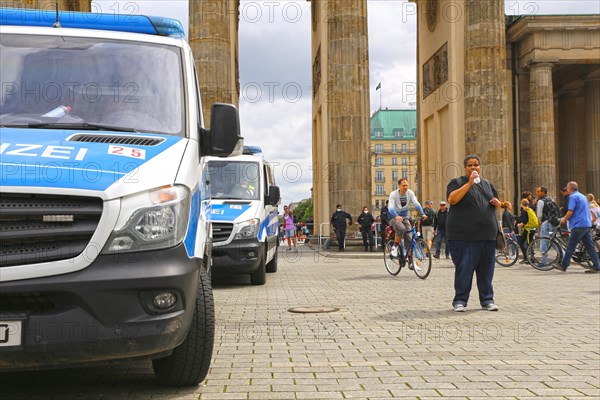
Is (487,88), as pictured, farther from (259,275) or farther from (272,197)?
(259,275)

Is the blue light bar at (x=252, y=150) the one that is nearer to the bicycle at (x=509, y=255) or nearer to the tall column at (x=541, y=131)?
the bicycle at (x=509, y=255)

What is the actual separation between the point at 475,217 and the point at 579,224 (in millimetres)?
8314

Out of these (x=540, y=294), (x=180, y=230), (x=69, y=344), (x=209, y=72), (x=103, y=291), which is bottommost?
(x=540, y=294)

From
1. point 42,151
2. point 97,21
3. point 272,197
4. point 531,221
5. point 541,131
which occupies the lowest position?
point 531,221

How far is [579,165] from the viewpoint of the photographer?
48.4 metres

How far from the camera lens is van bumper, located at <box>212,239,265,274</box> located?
13406 mm

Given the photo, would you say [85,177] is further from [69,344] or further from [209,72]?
[209,72]

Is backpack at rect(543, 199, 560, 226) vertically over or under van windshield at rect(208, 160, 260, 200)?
under

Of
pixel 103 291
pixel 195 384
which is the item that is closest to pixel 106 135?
pixel 103 291

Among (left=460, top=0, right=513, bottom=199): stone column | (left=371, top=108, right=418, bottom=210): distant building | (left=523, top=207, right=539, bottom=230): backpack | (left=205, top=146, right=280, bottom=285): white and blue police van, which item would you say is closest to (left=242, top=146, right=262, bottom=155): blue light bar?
(left=205, top=146, right=280, bottom=285): white and blue police van

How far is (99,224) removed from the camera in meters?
4.24

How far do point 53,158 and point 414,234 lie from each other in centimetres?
1133

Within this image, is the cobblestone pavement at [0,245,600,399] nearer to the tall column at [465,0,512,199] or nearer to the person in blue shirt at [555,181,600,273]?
the person in blue shirt at [555,181,600,273]

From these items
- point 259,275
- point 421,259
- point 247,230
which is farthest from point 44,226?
point 421,259
